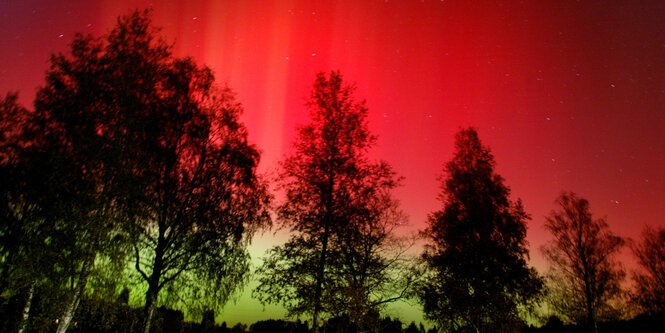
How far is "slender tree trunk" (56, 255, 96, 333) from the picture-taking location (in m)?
11.4

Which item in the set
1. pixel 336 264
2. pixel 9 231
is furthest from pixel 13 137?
pixel 336 264

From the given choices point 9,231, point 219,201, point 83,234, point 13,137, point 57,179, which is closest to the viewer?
point 83,234

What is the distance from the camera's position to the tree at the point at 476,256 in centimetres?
1773

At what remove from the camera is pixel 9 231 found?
13852 millimetres

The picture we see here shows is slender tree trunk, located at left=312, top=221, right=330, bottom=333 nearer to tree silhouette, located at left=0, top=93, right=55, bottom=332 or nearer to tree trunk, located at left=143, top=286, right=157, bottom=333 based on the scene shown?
tree trunk, located at left=143, top=286, right=157, bottom=333

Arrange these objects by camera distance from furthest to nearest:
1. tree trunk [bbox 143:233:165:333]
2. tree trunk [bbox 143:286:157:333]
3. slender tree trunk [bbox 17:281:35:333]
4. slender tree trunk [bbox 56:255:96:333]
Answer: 1. tree trunk [bbox 143:233:165:333]
2. tree trunk [bbox 143:286:157:333]
3. slender tree trunk [bbox 17:281:35:333]
4. slender tree trunk [bbox 56:255:96:333]

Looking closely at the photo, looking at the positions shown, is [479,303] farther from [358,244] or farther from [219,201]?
[219,201]

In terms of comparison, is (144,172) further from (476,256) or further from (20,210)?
(476,256)

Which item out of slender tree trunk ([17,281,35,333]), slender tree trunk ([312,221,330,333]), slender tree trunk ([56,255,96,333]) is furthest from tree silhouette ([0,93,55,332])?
slender tree trunk ([312,221,330,333])

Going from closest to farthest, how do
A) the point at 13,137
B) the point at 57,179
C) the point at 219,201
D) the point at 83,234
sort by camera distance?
1. the point at 83,234
2. the point at 57,179
3. the point at 13,137
4. the point at 219,201

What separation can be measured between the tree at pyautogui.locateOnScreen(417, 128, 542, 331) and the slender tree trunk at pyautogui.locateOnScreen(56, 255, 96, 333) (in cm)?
1515

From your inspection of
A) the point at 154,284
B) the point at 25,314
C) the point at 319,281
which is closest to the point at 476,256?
the point at 319,281

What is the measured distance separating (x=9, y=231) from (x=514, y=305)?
24.5m

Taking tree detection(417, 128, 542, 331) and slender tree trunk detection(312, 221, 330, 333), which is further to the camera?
tree detection(417, 128, 542, 331)
